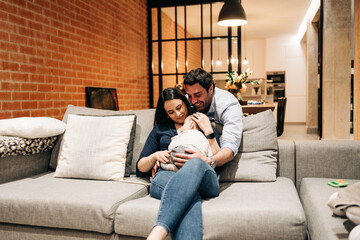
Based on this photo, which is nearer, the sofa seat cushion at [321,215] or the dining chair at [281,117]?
the sofa seat cushion at [321,215]

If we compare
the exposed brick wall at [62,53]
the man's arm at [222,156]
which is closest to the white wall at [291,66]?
the exposed brick wall at [62,53]

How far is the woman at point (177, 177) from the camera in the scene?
1349 millimetres

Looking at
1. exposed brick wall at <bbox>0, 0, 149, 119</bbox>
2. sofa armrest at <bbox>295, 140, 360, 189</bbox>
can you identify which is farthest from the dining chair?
sofa armrest at <bbox>295, 140, 360, 189</bbox>

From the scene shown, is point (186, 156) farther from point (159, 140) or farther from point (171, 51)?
point (171, 51)

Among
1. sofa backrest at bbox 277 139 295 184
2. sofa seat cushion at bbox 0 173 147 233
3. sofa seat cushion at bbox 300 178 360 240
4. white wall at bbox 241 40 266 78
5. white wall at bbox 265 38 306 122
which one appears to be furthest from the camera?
white wall at bbox 241 40 266 78

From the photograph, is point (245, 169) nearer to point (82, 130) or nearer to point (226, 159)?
point (226, 159)

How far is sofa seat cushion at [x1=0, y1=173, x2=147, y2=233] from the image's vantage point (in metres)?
1.54

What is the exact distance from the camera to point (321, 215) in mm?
1353

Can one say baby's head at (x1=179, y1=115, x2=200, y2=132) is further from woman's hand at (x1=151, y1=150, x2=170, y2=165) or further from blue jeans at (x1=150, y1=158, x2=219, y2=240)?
blue jeans at (x1=150, y1=158, x2=219, y2=240)

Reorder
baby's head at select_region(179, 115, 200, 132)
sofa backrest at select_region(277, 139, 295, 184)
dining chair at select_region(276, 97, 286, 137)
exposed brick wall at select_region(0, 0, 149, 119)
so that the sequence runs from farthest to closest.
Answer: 1. dining chair at select_region(276, 97, 286, 137)
2. exposed brick wall at select_region(0, 0, 149, 119)
3. sofa backrest at select_region(277, 139, 295, 184)
4. baby's head at select_region(179, 115, 200, 132)

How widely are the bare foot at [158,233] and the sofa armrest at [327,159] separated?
111cm

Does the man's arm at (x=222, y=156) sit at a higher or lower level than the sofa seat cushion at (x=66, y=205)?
higher

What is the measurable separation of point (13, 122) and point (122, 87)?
2.60m

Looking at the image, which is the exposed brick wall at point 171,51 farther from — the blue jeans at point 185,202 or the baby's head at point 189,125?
the blue jeans at point 185,202
